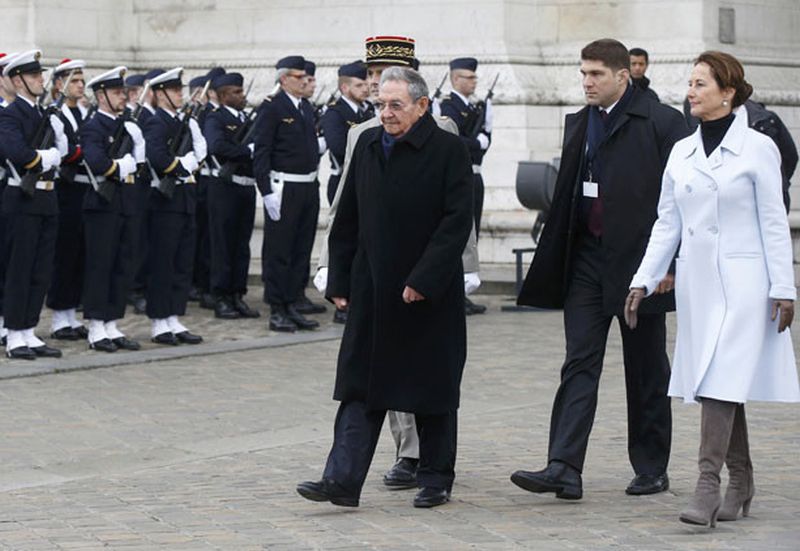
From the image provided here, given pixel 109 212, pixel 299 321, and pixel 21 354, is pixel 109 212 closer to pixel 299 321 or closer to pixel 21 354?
pixel 21 354

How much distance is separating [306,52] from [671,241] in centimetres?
1243

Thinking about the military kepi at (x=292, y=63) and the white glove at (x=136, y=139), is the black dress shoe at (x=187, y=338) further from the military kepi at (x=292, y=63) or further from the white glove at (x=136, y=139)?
the military kepi at (x=292, y=63)

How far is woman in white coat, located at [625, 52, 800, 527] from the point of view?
24.2 feet

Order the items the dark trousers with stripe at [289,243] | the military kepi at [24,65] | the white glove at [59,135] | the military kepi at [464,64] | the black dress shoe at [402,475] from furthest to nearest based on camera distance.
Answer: the military kepi at [464,64] < the dark trousers with stripe at [289,243] < the white glove at [59,135] < the military kepi at [24,65] < the black dress shoe at [402,475]

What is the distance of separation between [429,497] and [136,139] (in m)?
6.05

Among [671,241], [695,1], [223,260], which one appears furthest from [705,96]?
[695,1]

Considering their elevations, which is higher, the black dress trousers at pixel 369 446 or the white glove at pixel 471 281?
the white glove at pixel 471 281

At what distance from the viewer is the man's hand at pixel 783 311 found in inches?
289

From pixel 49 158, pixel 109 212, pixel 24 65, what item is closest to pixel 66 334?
pixel 109 212

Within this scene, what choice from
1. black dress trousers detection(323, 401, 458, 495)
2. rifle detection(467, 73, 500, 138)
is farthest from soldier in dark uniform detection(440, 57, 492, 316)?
black dress trousers detection(323, 401, 458, 495)

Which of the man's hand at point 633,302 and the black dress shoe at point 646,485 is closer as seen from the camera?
the man's hand at point 633,302

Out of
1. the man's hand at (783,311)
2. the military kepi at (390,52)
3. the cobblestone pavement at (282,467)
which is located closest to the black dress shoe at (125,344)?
the cobblestone pavement at (282,467)

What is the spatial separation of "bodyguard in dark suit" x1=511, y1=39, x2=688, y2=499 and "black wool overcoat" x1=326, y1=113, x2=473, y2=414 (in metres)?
0.47

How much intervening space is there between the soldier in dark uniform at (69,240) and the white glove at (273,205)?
53.5 inches
